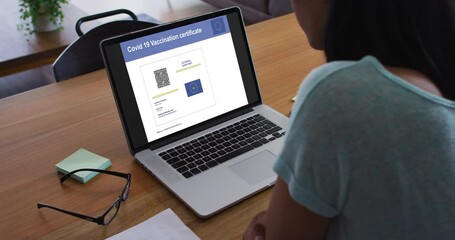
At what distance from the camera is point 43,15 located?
96.9 inches

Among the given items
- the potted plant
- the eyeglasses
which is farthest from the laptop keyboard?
the potted plant

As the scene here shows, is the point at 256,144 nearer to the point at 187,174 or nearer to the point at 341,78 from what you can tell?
the point at 187,174

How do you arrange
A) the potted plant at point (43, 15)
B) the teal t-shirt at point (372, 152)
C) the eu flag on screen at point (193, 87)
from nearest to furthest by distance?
the teal t-shirt at point (372, 152) → the eu flag on screen at point (193, 87) → the potted plant at point (43, 15)

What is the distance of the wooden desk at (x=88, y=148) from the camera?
938 mm

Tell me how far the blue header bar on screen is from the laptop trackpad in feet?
1.01

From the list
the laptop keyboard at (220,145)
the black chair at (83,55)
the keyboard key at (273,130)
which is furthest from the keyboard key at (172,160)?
the black chair at (83,55)

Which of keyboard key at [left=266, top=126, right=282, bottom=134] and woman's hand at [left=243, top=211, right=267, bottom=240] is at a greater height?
keyboard key at [left=266, top=126, right=282, bottom=134]

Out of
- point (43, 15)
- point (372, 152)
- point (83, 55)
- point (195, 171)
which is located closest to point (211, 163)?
point (195, 171)

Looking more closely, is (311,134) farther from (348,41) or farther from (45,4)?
(45,4)

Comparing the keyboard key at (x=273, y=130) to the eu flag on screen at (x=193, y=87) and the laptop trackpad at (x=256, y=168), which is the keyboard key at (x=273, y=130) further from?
the eu flag on screen at (x=193, y=87)

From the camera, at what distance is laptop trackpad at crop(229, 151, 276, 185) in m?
1.02

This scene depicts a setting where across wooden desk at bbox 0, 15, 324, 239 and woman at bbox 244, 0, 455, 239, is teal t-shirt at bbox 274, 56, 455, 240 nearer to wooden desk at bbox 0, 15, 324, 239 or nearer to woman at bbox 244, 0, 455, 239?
woman at bbox 244, 0, 455, 239

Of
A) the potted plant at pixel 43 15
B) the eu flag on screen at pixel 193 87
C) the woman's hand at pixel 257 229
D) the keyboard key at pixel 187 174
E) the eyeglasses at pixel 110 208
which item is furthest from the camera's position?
the potted plant at pixel 43 15

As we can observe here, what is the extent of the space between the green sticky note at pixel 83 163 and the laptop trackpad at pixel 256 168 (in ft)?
0.95
